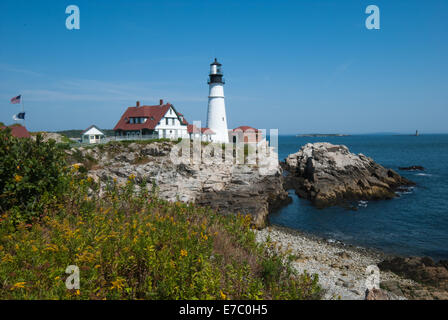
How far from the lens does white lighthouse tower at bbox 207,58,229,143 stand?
41.3 meters

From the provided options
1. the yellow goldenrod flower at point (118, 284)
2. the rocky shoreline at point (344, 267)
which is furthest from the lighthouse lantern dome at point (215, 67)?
the yellow goldenrod flower at point (118, 284)

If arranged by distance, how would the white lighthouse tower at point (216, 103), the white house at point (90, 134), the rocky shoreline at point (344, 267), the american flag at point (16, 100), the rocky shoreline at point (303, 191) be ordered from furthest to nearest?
1. the white lighthouse tower at point (216, 103)
2. the white house at point (90, 134)
3. the american flag at point (16, 100)
4. the rocky shoreline at point (303, 191)
5. the rocky shoreline at point (344, 267)

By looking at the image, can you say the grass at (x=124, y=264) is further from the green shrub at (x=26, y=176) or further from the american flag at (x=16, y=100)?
the american flag at (x=16, y=100)

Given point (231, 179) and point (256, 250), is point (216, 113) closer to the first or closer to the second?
point (231, 179)

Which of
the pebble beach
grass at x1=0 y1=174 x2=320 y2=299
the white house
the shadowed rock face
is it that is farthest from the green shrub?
the white house

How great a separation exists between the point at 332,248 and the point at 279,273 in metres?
14.1

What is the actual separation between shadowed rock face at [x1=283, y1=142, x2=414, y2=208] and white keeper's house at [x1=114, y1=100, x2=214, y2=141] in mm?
16522

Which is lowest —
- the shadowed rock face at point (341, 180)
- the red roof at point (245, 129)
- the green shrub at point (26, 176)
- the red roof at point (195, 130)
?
the shadowed rock face at point (341, 180)

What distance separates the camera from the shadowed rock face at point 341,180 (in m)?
32.7

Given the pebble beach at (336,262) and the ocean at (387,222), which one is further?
the ocean at (387,222)

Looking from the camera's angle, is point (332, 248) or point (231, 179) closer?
point (332, 248)

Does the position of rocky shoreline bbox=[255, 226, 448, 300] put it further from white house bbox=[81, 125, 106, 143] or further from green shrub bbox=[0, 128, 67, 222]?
white house bbox=[81, 125, 106, 143]

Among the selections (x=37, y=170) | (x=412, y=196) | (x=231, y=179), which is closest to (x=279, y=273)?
(x=37, y=170)
